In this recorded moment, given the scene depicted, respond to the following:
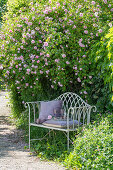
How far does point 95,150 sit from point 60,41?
2.09m

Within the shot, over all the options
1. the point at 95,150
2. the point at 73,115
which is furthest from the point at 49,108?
the point at 95,150

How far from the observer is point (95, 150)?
3.64 m

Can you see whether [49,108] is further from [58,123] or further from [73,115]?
[73,115]

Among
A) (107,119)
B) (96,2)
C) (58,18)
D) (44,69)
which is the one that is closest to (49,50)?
(44,69)

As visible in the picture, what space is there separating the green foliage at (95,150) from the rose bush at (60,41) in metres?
1.20

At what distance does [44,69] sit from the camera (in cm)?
523

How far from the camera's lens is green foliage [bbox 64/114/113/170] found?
354 centimetres

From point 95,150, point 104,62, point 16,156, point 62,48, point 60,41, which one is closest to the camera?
point 95,150

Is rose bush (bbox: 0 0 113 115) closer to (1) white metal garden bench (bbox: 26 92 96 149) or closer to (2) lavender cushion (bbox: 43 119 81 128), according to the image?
(1) white metal garden bench (bbox: 26 92 96 149)

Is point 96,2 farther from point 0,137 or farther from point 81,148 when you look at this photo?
point 0,137

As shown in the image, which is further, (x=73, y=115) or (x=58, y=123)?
(x=58, y=123)

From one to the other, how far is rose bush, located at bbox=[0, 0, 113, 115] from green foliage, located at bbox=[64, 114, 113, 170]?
1200 mm

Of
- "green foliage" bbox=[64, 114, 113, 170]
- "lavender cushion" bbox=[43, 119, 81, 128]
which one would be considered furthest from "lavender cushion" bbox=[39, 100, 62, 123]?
"green foliage" bbox=[64, 114, 113, 170]

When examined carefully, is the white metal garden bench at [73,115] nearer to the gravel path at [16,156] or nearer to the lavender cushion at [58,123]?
the lavender cushion at [58,123]
